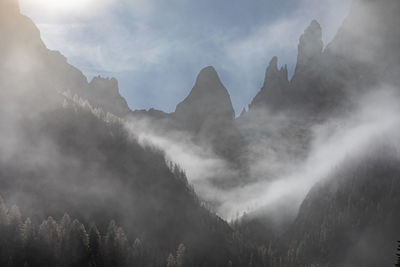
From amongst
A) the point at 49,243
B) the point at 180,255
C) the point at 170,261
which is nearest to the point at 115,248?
the point at 170,261

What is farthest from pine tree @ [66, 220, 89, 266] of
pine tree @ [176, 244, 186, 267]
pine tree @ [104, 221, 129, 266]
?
pine tree @ [176, 244, 186, 267]

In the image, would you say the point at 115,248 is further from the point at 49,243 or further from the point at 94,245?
the point at 49,243

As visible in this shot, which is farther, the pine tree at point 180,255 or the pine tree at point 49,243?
the pine tree at point 180,255

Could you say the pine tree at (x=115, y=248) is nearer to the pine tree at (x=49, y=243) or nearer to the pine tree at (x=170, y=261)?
the pine tree at (x=170, y=261)

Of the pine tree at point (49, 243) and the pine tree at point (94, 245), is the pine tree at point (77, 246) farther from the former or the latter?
the pine tree at point (49, 243)

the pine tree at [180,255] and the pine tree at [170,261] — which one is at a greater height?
the pine tree at [180,255]

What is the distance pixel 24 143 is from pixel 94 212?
52.8m

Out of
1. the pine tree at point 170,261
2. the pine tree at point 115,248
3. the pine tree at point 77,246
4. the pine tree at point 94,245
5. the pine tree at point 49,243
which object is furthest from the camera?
the pine tree at point 170,261

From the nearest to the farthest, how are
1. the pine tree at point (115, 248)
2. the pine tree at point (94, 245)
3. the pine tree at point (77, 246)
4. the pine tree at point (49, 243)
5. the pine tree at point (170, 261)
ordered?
1. the pine tree at point (49, 243)
2. the pine tree at point (77, 246)
3. the pine tree at point (94, 245)
4. the pine tree at point (115, 248)
5. the pine tree at point (170, 261)

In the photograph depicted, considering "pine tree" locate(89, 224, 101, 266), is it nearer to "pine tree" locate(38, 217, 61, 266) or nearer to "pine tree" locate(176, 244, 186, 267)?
"pine tree" locate(38, 217, 61, 266)

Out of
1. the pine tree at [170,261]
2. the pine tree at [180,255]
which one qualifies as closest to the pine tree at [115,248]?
the pine tree at [170,261]

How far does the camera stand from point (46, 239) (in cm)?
14650

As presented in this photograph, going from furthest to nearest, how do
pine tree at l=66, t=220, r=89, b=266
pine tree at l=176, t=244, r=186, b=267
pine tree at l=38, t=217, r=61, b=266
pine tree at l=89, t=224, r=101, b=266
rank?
pine tree at l=176, t=244, r=186, b=267
pine tree at l=89, t=224, r=101, b=266
pine tree at l=66, t=220, r=89, b=266
pine tree at l=38, t=217, r=61, b=266

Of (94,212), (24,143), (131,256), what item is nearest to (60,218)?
(94,212)
